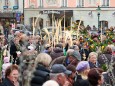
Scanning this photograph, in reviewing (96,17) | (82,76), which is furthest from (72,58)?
(96,17)

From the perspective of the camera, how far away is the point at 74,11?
39.4m

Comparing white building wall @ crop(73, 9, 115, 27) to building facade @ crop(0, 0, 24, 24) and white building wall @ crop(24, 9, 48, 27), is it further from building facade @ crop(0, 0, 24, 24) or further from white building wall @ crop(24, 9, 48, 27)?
building facade @ crop(0, 0, 24, 24)

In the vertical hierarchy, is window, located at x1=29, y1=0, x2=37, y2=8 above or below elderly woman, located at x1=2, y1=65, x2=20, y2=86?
above

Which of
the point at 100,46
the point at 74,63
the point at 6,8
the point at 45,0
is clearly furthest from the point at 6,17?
the point at 74,63

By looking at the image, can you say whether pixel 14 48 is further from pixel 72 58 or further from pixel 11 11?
pixel 11 11

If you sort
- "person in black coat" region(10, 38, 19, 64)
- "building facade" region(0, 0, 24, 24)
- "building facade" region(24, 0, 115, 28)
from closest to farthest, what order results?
"person in black coat" region(10, 38, 19, 64), "building facade" region(24, 0, 115, 28), "building facade" region(0, 0, 24, 24)

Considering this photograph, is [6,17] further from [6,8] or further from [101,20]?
[101,20]

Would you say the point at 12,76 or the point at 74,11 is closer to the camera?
the point at 12,76

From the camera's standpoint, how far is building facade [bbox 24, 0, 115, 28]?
38.0 metres

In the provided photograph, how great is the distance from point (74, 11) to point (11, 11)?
664 centimetres

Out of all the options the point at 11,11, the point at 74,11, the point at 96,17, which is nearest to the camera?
the point at 96,17

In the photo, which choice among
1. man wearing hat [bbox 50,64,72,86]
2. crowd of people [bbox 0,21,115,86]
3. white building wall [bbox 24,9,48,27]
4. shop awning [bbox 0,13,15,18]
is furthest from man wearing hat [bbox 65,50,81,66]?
shop awning [bbox 0,13,15,18]

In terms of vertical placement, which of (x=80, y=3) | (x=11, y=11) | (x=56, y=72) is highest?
(x=80, y=3)

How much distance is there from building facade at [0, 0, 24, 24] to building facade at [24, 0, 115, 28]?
70 cm
